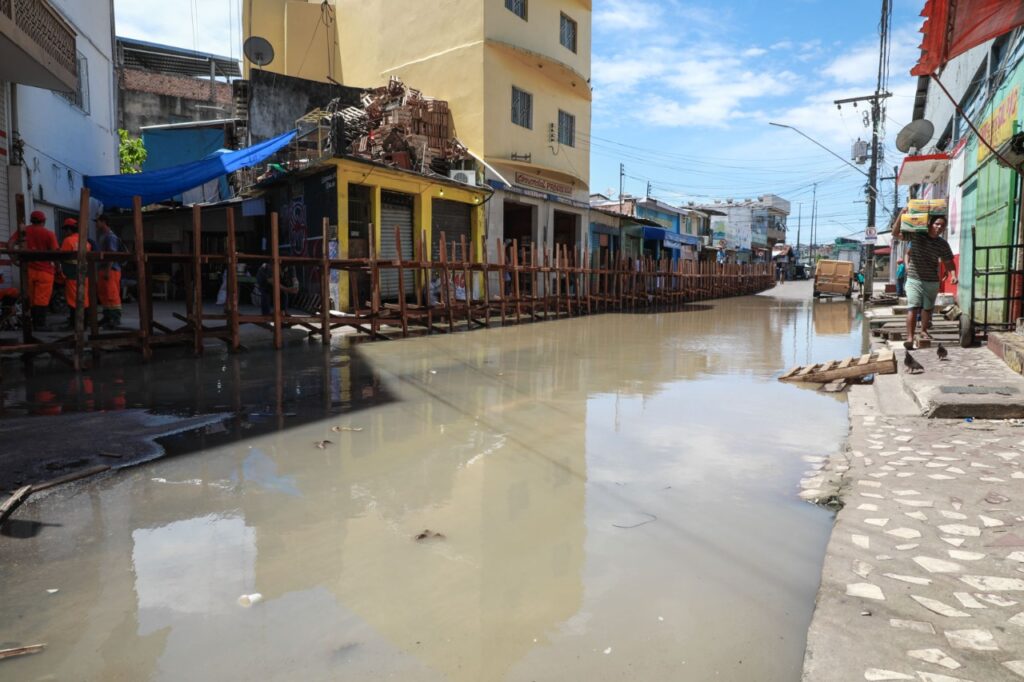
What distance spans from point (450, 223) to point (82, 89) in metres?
9.22

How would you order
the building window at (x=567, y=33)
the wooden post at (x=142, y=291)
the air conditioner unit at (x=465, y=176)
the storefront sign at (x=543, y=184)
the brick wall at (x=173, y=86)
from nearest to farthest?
the wooden post at (x=142, y=291), the air conditioner unit at (x=465, y=176), the storefront sign at (x=543, y=184), the building window at (x=567, y=33), the brick wall at (x=173, y=86)

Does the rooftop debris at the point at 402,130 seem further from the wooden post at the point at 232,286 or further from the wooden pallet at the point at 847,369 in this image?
the wooden pallet at the point at 847,369

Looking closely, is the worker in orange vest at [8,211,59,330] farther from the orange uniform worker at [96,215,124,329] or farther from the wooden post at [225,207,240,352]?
the wooden post at [225,207,240,352]

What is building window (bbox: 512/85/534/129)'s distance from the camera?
2134 cm

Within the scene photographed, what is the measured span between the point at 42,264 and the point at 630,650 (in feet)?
33.1

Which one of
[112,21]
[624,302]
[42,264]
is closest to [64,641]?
[42,264]

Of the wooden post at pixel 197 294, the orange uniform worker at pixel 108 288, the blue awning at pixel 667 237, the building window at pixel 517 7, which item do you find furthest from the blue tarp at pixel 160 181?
the blue awning at pixel 667 237

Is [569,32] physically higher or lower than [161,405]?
higher

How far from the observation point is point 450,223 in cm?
1897

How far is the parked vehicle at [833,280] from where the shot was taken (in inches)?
1184

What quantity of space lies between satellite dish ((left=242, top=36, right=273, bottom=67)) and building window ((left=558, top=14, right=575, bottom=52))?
9894mm

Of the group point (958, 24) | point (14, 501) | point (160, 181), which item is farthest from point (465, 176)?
point (14, 501)

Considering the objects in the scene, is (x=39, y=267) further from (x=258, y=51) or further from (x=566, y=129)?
(x=566, y=129)

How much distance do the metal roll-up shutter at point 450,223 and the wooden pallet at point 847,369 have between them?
11752 mm
